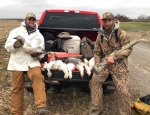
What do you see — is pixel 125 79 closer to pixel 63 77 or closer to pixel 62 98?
pixel 63 77

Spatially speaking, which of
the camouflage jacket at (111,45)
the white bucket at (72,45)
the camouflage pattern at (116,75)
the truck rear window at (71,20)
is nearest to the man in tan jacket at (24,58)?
the camouflage pattern at (116,75)

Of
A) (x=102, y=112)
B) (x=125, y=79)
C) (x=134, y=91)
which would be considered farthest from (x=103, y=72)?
(x=134, y=91)

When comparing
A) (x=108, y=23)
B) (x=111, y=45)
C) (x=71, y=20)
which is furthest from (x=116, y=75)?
(x=71, y=20)

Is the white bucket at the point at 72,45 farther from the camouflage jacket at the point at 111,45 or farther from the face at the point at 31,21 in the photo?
the face at the point at 31,21

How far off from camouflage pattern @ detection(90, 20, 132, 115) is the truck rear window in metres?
2.28

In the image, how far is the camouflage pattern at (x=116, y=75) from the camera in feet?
Answer: 15.8

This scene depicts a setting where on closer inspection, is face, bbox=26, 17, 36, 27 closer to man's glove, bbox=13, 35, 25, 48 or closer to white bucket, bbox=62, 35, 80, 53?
man's glove, bbox=13, 35, 25, 48

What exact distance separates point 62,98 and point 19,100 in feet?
4.73

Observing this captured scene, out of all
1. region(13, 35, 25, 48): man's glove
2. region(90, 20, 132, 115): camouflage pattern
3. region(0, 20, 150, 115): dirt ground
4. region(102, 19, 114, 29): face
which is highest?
region(102, 19, 114, 29): face

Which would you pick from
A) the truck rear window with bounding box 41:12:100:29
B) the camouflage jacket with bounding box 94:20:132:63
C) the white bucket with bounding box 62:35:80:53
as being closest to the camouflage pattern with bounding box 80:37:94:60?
the white bucket with bounding box 62:35:80:53

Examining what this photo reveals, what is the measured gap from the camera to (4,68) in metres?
8.39

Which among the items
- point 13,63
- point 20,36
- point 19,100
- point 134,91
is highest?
point 20,36

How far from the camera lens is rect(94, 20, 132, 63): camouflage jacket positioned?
486 centimetres

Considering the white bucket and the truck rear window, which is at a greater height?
the truck rear window
